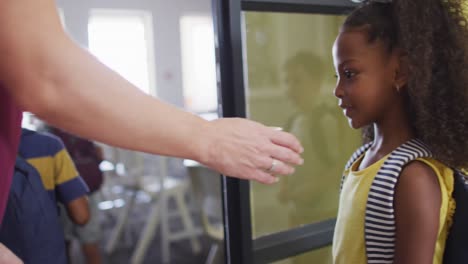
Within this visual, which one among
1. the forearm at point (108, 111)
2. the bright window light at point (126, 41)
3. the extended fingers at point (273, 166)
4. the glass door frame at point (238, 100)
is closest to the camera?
the forearm at point (108, 111)

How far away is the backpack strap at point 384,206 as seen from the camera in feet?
3.00

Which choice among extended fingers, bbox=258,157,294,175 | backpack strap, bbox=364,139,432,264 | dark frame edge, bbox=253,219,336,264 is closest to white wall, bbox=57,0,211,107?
dark frame edge, bbox=253,219,336,264

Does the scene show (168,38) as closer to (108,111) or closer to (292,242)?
(292,242)

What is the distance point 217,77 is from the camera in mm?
1305

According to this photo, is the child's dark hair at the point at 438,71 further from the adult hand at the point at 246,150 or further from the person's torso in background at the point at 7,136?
the person's torso in background at the point at 7,136

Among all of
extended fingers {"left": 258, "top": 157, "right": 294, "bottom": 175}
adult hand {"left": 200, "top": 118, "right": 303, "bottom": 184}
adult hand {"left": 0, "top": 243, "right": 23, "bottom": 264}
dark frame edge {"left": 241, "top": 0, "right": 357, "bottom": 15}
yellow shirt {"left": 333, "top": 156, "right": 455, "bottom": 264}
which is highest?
dark frame edge {"left": 241, "top": 0, "right": 357, "bottom": 15}

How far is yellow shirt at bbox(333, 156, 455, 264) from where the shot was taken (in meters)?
0.92

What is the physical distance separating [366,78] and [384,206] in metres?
0.30

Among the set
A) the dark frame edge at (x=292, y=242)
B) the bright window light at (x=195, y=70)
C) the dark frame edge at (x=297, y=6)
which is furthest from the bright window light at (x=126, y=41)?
the dark frame edge at (x=292, y=242)

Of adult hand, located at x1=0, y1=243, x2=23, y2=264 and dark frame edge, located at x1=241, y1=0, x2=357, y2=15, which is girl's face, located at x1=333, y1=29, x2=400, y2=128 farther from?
adult hand, located at x1=0, y1=243, x2=23, y2=264

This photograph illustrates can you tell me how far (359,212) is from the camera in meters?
0.99

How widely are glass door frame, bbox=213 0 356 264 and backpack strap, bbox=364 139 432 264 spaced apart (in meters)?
0.46

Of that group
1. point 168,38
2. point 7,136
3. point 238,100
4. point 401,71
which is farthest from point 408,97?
point 168,38

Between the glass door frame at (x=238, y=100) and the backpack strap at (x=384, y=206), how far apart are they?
0.46 meters
